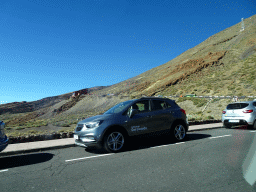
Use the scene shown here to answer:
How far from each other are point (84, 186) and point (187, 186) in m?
1.91

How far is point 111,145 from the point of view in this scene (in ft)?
21.9

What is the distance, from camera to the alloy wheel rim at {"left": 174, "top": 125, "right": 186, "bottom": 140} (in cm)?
823

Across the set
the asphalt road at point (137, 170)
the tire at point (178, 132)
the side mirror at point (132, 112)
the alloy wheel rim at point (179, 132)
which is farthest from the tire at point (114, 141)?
the alloy wheel rim at point (179, 132)

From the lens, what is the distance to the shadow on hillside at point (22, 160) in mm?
5804

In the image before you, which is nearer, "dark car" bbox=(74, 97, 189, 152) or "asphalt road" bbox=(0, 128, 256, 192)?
"asphalt road" bbox=(0, 128, 256, 192)

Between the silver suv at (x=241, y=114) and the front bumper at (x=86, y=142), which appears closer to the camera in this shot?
the front bumper at (x=86, y=142)

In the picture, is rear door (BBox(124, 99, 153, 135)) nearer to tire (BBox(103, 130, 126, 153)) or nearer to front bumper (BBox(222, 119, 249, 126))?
tire (BBox(103, 130, 126, 153))

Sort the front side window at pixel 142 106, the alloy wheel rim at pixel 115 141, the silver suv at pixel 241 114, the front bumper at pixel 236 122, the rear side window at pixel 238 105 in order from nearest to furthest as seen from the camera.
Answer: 1. the alloy wheel rim at pixel 115 141
2. the front side window at pixel 142 106
3. the silver suv at pixel 241 114
4. the front bumper at pixel 236 122
5. the rear side window at pixel 238 105

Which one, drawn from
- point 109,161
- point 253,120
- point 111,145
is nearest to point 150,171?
point 109,161

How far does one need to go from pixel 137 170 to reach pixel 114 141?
2.01 meters

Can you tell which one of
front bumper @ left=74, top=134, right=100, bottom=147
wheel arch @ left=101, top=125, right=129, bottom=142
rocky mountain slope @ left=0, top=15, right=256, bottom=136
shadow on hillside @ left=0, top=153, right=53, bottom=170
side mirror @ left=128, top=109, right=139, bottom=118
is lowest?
shadow on hillside @ left=0, top=153, right=53, bottom=170

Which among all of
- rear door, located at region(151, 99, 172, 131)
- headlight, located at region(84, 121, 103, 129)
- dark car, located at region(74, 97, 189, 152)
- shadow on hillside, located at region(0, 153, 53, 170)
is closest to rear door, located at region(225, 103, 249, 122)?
dark car, located at region(74, 97, 189, 152)

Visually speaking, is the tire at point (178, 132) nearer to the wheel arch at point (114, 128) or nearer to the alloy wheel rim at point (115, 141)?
the wheel arch at point (114, 128)

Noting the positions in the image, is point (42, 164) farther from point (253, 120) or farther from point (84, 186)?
point (253, 120)
